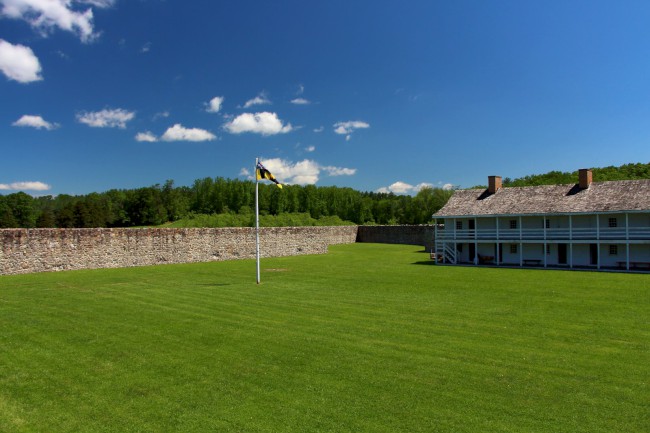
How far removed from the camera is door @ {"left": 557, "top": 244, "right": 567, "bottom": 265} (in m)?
28.2

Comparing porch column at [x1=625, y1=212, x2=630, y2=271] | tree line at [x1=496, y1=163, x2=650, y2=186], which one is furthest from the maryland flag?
tree line at [x1=496, y1=163, x2=650, y2=186]

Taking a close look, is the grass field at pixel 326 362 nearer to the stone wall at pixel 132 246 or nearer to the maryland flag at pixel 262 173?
the maryland flag at pixel 262 173

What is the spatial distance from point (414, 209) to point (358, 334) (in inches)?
3154

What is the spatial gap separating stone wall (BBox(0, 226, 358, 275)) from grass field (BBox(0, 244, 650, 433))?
766cm

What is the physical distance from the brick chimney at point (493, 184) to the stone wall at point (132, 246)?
13993 mm

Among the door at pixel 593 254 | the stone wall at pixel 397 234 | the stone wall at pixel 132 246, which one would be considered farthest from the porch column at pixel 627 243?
the stone wall at pixel 397 234

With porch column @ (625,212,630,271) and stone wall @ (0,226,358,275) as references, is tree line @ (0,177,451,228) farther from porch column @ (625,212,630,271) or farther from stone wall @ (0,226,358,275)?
porch column @ (625,212,630,271)

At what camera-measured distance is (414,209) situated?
8850 cm

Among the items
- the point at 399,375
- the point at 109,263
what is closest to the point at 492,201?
the point at 109,263

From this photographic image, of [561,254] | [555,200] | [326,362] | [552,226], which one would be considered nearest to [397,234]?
[552,226]

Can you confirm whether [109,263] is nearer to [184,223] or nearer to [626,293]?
Result: [626,293]

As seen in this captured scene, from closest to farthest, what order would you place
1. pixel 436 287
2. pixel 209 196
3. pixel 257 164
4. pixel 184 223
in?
1. pixel 436 287
2. pixel 257 164
3. pixel 184 223
4. pixel 209 196

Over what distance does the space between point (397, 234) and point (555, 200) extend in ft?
80.2

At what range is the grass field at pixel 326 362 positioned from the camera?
5938 mm
